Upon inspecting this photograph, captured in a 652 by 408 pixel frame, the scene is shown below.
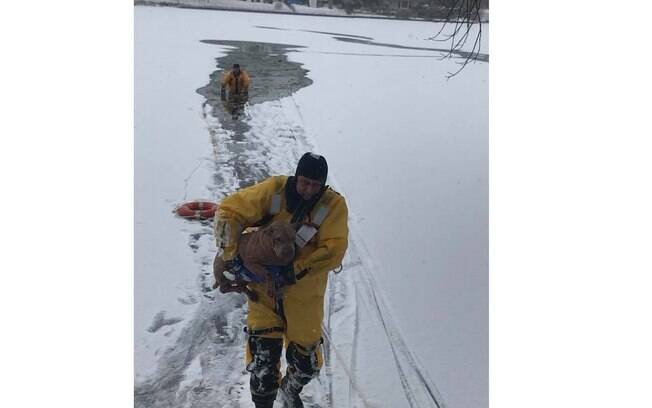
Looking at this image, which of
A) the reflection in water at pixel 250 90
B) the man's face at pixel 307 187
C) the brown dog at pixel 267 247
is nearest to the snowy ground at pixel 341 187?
the reflection in water at pixel 250 90

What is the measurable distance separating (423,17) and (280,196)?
1.17 metres

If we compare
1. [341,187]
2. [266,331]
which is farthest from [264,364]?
[341,187]

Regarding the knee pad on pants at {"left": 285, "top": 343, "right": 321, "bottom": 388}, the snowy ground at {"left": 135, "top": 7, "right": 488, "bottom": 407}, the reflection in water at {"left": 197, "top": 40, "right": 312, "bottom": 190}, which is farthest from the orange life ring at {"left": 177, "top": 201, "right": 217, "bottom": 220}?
the knee pad on pants at {"left": 285, "top": 343, "right": 321, "bottom": 388}

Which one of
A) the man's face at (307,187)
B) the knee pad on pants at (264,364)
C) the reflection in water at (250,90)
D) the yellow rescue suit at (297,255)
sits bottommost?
the knee pad on pants at (264,364)

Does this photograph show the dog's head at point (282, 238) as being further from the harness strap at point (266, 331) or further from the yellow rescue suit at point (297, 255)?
the harness strap at point (266, 331)

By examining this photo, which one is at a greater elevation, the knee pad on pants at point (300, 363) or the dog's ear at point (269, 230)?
the dog's ear at point (269, 230)

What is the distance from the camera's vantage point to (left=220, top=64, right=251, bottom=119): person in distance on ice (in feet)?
12.2

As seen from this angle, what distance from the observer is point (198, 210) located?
3639 mm

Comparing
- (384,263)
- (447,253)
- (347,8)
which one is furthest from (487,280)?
(347,8)

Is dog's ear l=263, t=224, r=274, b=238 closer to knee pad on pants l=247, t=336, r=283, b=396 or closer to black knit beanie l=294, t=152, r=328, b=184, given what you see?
black knit beanie l=294, t=152, r=328, b=184

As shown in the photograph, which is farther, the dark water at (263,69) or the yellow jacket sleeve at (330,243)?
the dark water at (263,69)

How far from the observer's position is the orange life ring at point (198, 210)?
3.63m

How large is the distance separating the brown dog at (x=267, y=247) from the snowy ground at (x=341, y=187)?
249mm

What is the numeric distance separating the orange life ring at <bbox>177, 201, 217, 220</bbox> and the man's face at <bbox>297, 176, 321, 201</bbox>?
1.32 ft
